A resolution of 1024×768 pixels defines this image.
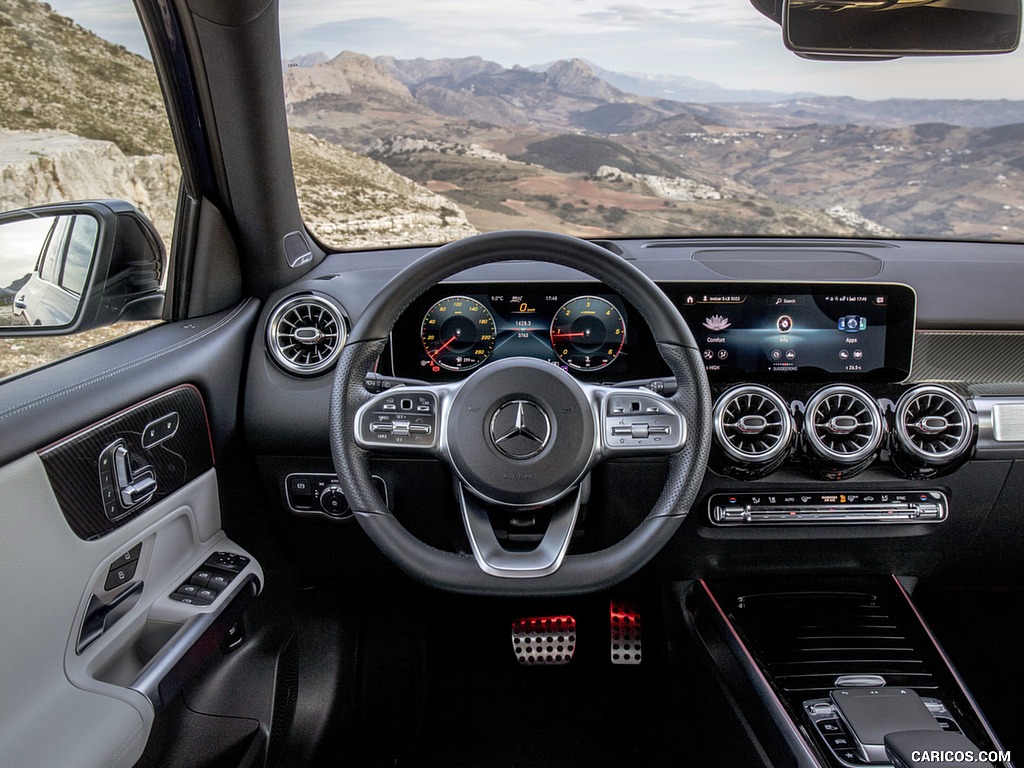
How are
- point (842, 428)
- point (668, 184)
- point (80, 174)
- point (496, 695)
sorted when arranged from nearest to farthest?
point (80, 174) < point (842, 428) < point (668, 184) < point (496, 695)

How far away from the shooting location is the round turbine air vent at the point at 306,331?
2.28m

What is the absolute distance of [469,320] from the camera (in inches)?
87.2

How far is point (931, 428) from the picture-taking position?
219cm

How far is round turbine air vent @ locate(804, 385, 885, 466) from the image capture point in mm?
2152

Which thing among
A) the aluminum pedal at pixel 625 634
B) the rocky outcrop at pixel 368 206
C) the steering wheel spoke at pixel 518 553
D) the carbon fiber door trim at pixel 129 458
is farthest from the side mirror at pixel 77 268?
the aluminum pedal at pixel 625 634

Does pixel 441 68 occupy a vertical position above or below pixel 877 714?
above

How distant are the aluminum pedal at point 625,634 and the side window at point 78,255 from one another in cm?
196

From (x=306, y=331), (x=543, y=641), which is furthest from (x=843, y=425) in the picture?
(x=306, y=331)

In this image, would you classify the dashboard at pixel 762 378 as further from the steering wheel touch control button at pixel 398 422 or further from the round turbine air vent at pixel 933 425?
the steering wheel touch control button at pixel 398 422

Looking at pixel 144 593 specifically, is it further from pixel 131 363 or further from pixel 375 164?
pixel 375 164

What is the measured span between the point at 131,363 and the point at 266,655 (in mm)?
977

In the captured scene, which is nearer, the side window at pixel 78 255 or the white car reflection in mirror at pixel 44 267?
the white car reflection in mirror at pixel 44 267

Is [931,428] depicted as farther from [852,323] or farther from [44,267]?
[44,267]

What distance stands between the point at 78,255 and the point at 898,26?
1.95 m
